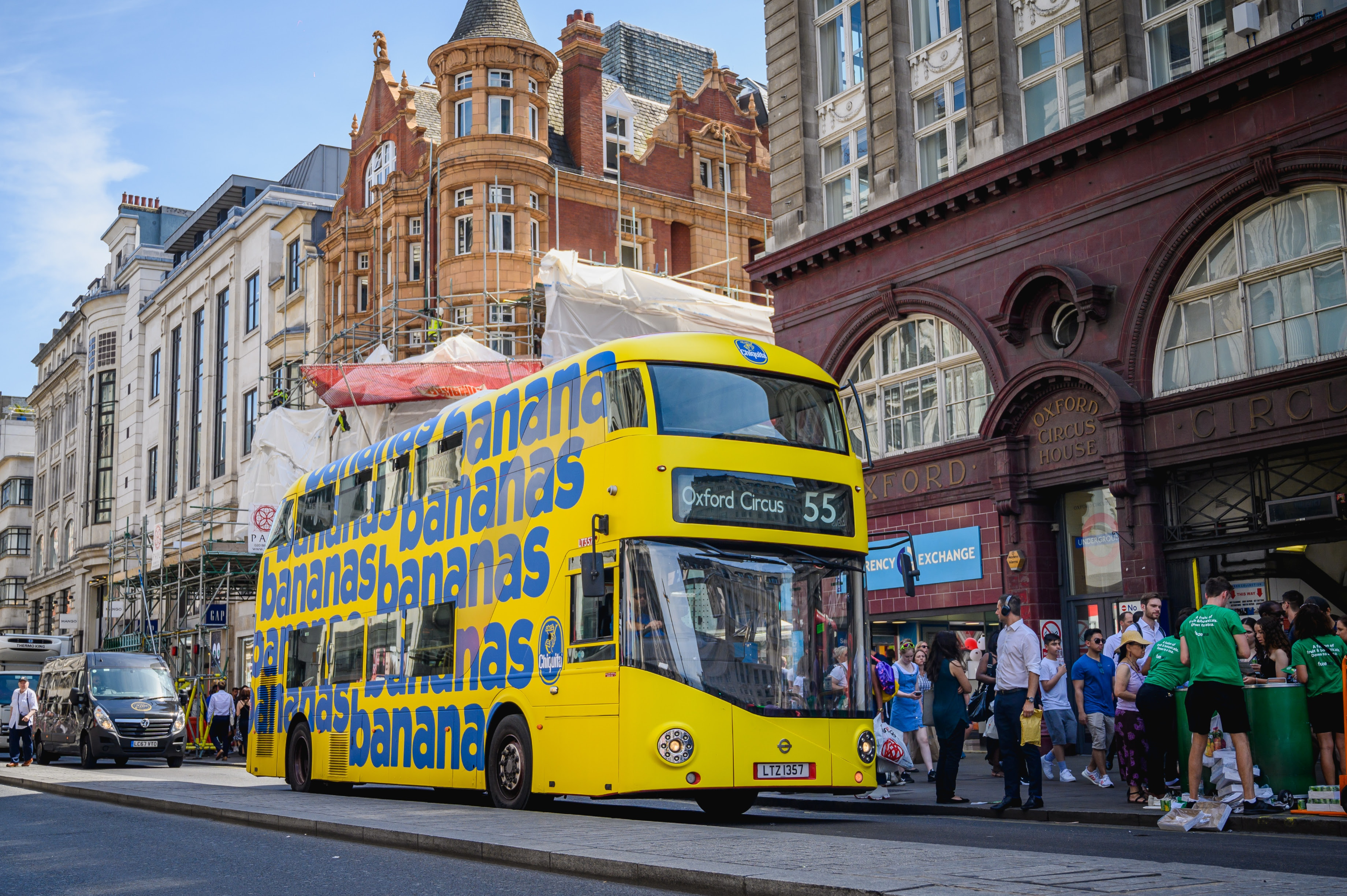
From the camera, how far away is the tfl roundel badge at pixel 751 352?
13.1 metres

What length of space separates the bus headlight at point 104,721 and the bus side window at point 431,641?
1278 cm

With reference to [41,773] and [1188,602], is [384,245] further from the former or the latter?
[1188,602]

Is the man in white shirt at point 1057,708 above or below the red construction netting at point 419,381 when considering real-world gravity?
below

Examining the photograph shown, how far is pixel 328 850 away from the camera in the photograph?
1032 cm

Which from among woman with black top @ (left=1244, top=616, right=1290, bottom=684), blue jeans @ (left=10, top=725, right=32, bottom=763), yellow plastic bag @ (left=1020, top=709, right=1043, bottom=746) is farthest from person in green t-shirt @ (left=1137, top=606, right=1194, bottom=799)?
blue jeans @ (left=10, top=725, right=32, bottom=763)

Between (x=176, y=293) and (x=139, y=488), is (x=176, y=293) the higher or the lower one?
the higher one

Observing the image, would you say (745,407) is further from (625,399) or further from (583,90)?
(583,90)

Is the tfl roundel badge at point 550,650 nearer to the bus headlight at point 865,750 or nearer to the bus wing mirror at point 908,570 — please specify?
the bus headlight at point 865,750

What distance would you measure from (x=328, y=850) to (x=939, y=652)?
632 centimetres

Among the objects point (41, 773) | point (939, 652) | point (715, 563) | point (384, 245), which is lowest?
point (41, 773)

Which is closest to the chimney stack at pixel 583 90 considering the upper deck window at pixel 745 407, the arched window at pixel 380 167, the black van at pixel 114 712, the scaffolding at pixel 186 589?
the arched window at pixel 380 167

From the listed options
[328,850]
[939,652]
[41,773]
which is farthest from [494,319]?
[328,850]

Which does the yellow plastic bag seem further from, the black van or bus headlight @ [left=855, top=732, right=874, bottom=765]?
the black van

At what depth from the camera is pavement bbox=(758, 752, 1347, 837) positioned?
1076cm
